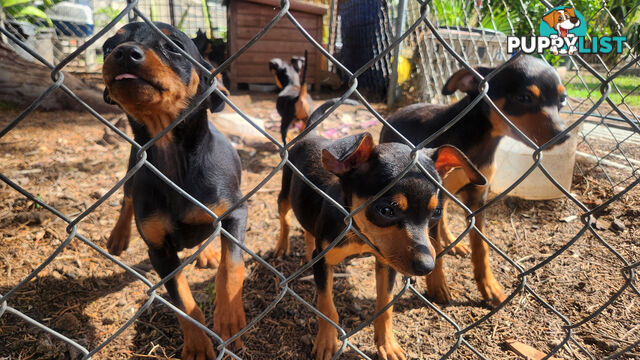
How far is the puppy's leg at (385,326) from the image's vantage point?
2.27 metres

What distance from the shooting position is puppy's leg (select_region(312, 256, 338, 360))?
2256 mm

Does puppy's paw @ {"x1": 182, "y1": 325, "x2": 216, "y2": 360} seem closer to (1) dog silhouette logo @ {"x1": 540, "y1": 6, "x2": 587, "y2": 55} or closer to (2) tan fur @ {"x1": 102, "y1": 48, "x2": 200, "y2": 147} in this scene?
(2) tan fur @ {"x1": 102, "y1": 48, "x2": 200, "y2": 147}

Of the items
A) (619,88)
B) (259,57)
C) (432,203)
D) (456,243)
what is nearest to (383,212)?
(432,203)

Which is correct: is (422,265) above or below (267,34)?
above

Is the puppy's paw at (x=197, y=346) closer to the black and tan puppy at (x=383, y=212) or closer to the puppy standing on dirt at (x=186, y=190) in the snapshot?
the puppy standing on dirt at (x=186, y=190)

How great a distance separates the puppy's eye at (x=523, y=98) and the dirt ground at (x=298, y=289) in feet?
3.69

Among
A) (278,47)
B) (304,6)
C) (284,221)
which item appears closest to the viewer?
(284,221)

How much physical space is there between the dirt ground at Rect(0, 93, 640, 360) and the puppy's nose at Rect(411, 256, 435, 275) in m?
0.85

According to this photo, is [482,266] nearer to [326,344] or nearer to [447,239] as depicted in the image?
[447,239]

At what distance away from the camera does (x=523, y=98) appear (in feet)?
8.40

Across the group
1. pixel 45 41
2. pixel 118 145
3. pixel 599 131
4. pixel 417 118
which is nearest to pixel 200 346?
pixel 417 118

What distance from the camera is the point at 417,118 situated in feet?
11.0

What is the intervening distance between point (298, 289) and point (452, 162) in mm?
1593

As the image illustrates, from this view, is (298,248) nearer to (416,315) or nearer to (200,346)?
(416,315)
